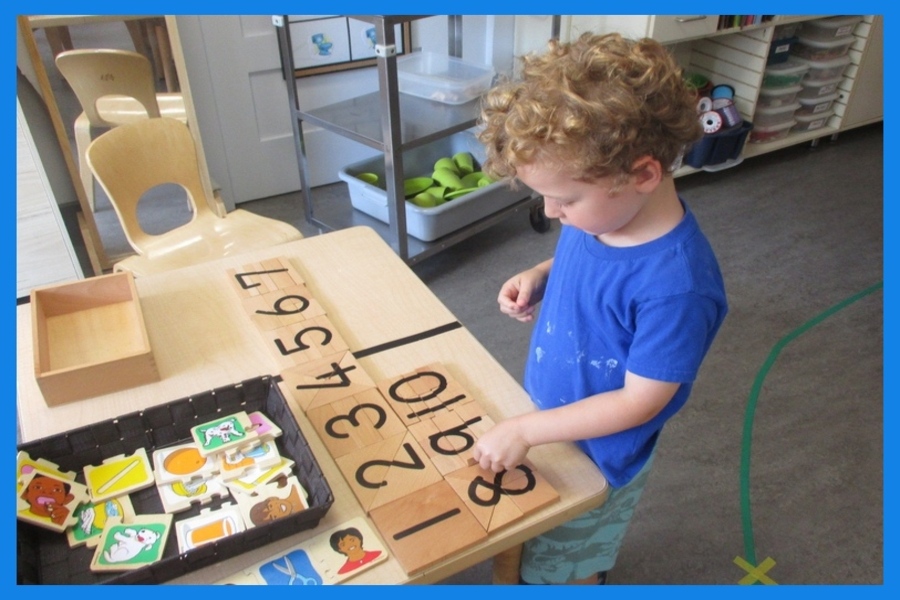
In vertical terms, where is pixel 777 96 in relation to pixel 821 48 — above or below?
below

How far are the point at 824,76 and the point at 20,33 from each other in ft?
10.7

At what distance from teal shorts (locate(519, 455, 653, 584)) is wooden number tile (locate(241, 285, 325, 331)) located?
50cm

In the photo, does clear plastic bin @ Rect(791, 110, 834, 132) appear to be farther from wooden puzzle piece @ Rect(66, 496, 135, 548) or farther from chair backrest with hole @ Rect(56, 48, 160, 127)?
wooden puzzle piece @ Rect(66, 496, 135, 548)

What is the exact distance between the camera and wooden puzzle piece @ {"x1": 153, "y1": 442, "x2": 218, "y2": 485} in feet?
2.79

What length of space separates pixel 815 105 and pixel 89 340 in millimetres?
3362

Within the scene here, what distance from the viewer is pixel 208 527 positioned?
0.79m

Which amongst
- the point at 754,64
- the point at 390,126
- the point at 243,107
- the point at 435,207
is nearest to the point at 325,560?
the point at 390,126

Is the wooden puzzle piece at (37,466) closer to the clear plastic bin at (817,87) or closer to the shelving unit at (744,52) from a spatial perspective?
the shelving unit at (744,52)

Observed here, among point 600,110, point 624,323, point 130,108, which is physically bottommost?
point 130,108

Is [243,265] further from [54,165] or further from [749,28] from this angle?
[749,28]

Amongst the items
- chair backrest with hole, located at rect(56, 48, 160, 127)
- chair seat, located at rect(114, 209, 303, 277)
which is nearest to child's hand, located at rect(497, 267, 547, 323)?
chair seat, located at rect(114, 209, 303, 277)

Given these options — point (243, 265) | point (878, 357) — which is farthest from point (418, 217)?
point (878, 357)

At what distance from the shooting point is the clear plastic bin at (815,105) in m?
3.32

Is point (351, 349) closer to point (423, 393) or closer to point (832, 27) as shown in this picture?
point (423, 393)
